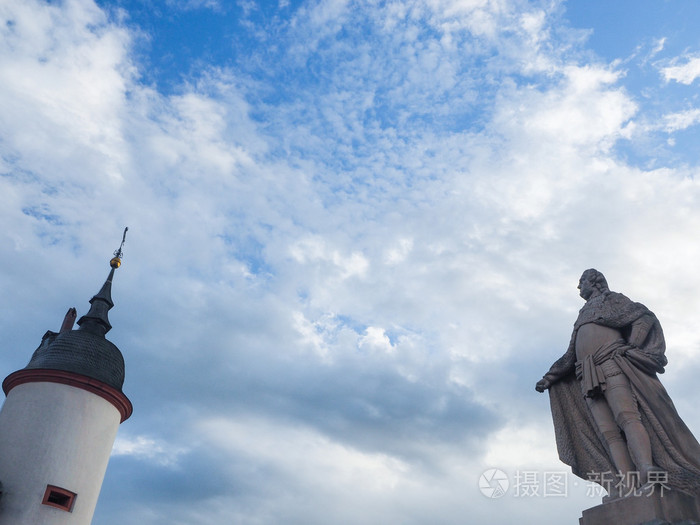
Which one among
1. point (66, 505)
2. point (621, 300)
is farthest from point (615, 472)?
point (66, 505)

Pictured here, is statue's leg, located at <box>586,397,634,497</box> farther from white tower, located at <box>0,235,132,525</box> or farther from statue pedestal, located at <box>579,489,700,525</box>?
white tower, located at <box>0,235,132,525</box>

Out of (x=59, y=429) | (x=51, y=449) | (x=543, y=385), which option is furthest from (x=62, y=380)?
(x=543, y=385)

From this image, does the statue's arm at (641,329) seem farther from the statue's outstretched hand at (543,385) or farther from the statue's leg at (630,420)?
the statue's outstretched hand at (543,385)

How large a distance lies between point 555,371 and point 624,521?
9.10 feet

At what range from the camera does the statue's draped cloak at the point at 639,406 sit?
27.4 ft

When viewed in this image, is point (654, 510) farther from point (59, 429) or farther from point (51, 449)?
point (59, 429)

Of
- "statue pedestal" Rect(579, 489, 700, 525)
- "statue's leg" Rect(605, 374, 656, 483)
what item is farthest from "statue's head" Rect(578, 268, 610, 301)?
"statue pedestal" Rect(579, 489, 700, 525)

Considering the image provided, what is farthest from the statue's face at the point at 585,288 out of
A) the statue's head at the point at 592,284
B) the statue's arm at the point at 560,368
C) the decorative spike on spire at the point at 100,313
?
the decorative spike on spire at the point at 100,313

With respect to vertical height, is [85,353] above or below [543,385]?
above

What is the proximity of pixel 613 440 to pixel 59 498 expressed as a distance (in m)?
25.4

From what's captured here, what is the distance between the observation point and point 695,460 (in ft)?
27.2

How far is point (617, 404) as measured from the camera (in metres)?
8.89

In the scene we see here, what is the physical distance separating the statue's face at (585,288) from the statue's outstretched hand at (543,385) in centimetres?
149

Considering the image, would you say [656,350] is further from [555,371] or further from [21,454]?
[21,454]
